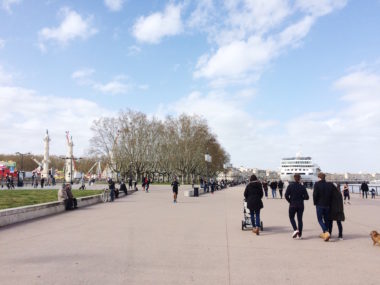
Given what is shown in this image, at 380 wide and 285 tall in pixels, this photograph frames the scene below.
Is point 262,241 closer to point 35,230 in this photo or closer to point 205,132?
point 35,230

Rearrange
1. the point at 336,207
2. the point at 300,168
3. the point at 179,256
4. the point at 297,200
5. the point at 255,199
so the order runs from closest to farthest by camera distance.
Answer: the point at 179,256 → the point at 336,207 → the point at 297,200 → the point at 255,199 → the point at 300,168

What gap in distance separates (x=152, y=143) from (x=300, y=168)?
5938 centimetres

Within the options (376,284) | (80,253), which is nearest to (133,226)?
(80,253)

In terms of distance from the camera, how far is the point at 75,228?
1037 centimetres

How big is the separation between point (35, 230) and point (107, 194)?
1257cm

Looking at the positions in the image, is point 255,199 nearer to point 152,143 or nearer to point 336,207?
point 336,207

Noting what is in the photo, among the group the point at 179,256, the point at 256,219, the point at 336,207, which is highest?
the point at 336,207

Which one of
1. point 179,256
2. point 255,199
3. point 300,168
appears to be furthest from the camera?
point 300,168

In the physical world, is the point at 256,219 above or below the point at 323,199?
below

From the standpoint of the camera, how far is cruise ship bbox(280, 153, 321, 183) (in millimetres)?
112981

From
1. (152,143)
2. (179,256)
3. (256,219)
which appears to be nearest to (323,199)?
(256,219)

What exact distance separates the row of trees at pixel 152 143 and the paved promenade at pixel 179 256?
197 ft

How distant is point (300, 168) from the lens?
380ft

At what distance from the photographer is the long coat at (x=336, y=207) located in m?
8.56
